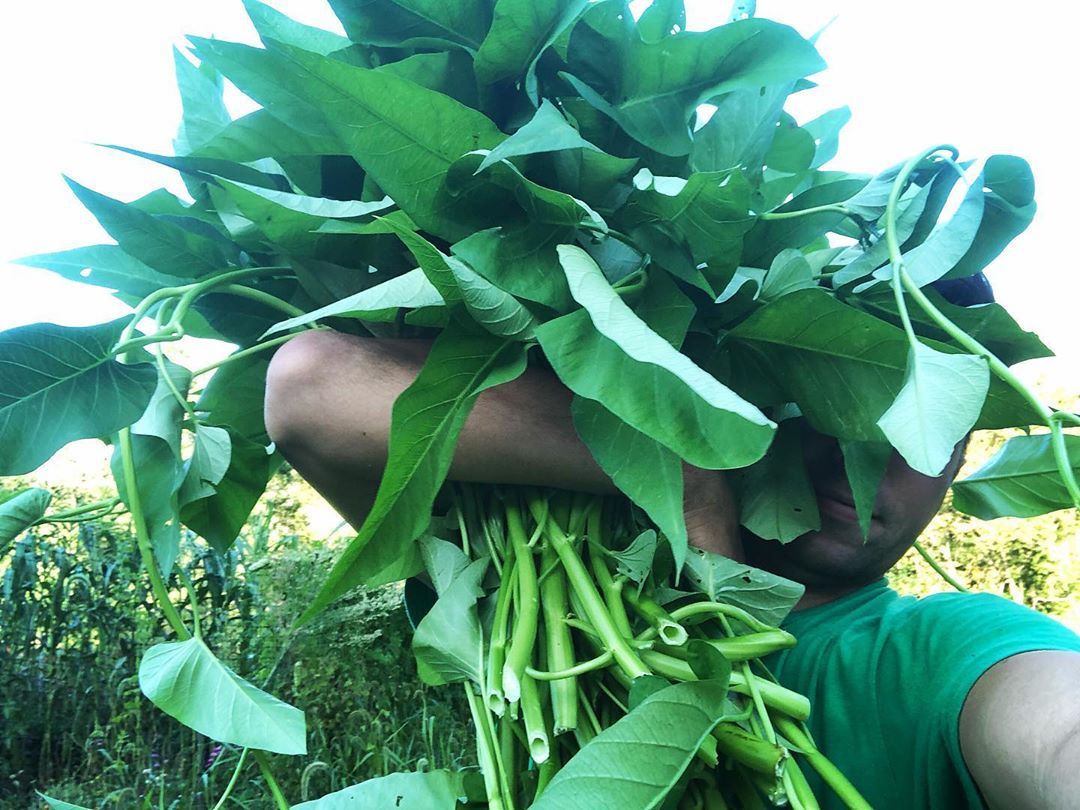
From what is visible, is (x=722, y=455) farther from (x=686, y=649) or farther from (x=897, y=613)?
(x=897, y=613)

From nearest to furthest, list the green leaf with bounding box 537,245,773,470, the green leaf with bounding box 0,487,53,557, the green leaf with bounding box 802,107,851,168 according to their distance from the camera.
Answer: the green leaf with bounding box 537,245,773,470 → the green leaf with bounding box 0,487,53,557 → the green leaf with bounding box 802,107,851,168

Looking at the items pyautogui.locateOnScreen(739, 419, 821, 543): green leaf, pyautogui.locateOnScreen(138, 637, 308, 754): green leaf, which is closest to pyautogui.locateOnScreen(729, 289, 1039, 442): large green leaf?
pyautogui.locateOnScreen(739, 419, 821, 543): green leaf

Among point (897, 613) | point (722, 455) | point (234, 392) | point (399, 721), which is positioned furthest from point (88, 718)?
point (722, 455)

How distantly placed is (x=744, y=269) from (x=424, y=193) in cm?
20

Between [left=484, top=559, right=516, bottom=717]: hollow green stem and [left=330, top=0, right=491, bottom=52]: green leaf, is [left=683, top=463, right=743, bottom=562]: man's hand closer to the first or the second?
[left=484, top=559, right=516, bottom=717]: hollow green stem

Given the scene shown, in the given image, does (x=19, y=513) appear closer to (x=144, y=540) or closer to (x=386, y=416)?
(x=144, y=540)

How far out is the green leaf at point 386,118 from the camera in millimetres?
373

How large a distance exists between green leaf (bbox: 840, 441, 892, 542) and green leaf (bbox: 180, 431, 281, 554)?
0.38m

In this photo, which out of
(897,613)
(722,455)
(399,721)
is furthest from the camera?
(399,721)

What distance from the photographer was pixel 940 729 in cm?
54

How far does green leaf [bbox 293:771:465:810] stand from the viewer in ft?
1.37

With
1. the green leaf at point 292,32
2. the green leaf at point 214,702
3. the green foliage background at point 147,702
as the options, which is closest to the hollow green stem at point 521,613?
the green leaf at point 214,702

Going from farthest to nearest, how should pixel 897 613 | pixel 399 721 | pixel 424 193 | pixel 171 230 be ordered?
pixel 399 721 → pixel 897 613 → pixel 171 230 → pixel 424 193

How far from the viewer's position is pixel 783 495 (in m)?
0.57
